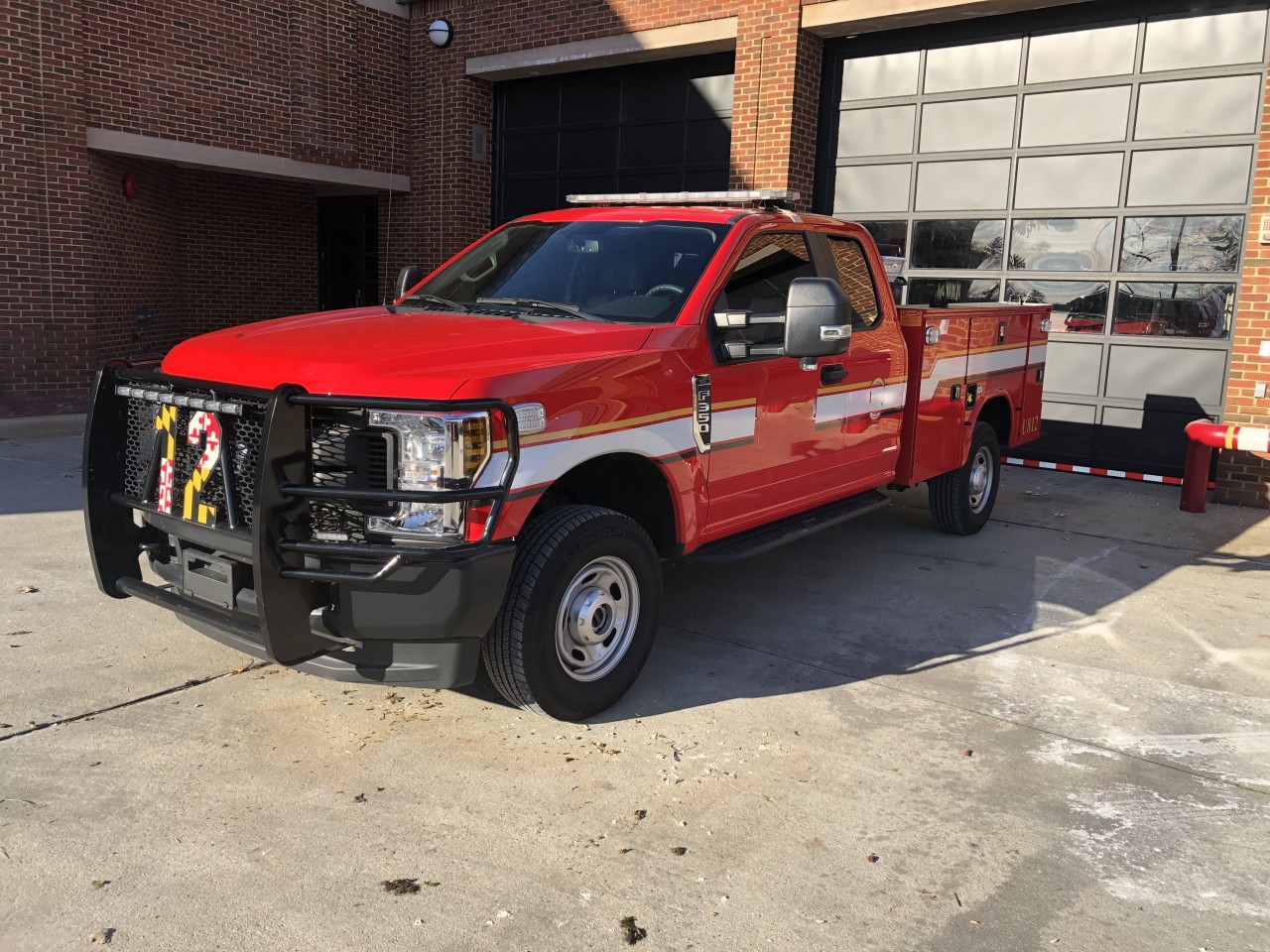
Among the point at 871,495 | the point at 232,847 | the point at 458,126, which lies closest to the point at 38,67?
the point at 458,126

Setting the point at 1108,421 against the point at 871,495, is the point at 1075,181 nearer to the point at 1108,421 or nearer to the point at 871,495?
the point at 1108,421

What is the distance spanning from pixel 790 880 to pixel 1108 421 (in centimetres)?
864

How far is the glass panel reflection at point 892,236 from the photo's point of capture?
1166cm

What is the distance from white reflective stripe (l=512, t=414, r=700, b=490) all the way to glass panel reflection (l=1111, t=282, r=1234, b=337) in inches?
289

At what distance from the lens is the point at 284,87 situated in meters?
13.9

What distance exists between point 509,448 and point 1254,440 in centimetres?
667

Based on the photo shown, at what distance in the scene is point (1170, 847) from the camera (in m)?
3.54

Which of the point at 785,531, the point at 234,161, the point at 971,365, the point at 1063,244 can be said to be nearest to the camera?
the point at 785,531

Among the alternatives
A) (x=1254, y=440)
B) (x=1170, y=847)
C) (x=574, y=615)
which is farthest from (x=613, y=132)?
(x=1170, y=847)

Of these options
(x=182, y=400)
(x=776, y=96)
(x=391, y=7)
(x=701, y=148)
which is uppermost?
(x=391, y=7)

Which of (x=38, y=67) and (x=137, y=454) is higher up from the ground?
(x=38, y=67)

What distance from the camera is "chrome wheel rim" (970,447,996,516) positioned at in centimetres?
786

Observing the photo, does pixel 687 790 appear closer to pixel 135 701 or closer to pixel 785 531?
pixel 785 531

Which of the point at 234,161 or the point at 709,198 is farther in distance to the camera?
the point at 234,161
